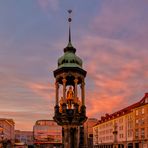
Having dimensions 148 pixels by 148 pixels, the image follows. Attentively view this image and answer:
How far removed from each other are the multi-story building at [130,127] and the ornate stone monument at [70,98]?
68179mm

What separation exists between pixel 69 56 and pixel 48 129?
17385 cm

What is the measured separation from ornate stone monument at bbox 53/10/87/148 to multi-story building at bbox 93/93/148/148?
68.2 m

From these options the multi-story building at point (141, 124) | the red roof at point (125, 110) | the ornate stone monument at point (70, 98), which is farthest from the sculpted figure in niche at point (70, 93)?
the red roof at point (125, 110)

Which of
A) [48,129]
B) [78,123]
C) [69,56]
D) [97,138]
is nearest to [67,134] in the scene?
[78,123]

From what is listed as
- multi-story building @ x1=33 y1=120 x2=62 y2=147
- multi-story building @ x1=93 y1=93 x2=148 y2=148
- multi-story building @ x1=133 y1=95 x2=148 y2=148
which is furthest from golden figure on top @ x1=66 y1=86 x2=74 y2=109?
multi-story building @ x1=33 y1=120 x2=62 y2=147

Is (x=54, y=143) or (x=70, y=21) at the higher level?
(x=70, y=21)

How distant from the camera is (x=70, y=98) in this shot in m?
23.0

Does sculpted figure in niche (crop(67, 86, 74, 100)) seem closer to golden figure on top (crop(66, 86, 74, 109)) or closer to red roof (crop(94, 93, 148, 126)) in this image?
golden figure on top (crop(66, 86, 74, 109))

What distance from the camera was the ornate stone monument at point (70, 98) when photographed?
843 inches

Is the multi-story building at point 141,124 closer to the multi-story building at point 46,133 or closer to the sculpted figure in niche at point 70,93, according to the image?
the sculpted figure in niche at point 70,93

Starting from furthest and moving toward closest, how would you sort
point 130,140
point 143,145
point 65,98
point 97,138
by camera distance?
point 97,138 < point 130,140 < point 143,145 < point 65,98

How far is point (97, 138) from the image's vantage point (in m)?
154

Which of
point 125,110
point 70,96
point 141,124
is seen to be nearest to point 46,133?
point 125,110

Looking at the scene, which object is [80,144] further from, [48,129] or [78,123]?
[48,129]
